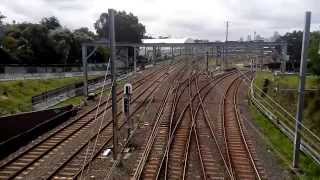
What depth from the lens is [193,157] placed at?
20.0m

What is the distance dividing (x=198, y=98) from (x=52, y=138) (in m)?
18.0

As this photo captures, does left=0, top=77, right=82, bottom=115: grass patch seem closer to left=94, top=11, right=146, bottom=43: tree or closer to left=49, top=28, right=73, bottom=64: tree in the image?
left=49, top=28, right=73, bottom=64: tree

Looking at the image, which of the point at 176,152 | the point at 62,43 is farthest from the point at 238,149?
the point at 62,43

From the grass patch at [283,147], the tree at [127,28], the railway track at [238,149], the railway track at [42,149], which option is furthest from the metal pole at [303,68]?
the tree at [127,28]

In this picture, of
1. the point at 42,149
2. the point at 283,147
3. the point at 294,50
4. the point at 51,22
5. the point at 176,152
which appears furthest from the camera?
the point at 294,50

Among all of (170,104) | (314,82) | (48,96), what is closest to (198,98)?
Answer: (170,104)

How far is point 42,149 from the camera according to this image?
21797 millimetres

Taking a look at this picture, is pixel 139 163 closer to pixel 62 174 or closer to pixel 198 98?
pixel 62 174

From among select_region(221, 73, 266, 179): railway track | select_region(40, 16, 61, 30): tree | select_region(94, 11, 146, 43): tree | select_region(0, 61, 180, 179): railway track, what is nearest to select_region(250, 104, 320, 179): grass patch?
select_region(221, 73, 266, 179): railway track

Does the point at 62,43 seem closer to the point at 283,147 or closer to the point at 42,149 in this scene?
the point at 42,149

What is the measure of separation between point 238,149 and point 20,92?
76.9 feet

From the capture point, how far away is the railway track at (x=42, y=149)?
727 inches

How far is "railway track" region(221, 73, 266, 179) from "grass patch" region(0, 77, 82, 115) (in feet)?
48.2

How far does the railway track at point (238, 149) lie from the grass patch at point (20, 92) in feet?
48.2
